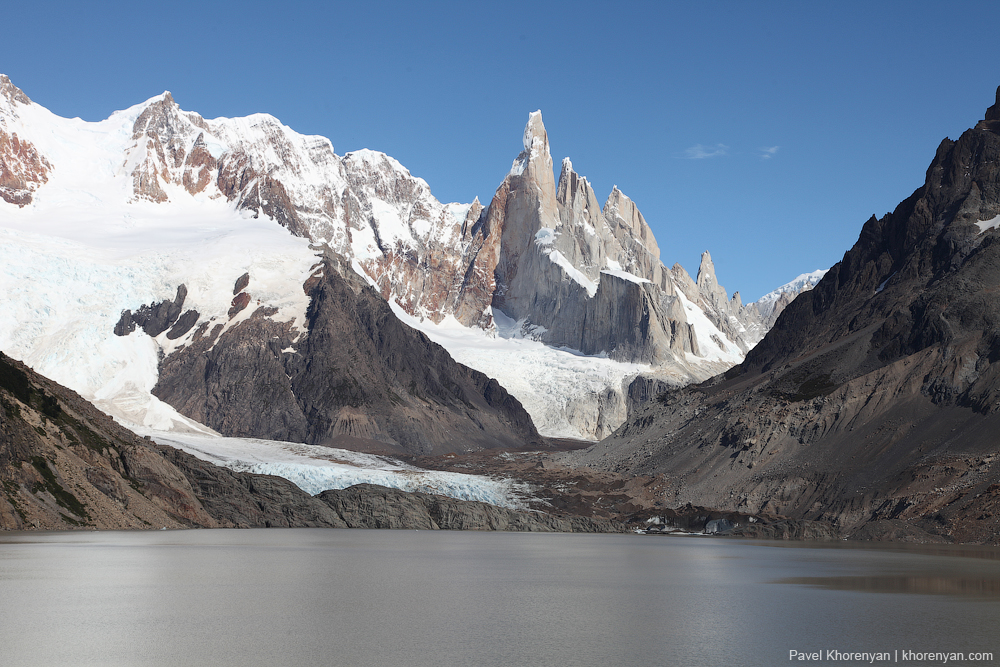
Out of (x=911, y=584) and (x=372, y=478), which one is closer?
(x=911, y=584)

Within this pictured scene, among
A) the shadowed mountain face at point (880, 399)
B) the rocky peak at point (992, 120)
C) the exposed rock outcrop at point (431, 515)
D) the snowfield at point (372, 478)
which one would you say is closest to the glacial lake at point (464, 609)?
the shadowed mountain face at point (880, 399)

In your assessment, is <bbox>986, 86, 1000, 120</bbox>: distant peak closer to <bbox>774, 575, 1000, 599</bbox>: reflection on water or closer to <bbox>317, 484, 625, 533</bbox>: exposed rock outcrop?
<bbox>317, 484, 625, 533</bbox>: exposed rock outcrop

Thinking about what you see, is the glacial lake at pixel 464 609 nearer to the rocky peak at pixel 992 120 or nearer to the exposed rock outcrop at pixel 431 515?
the exposed rock outcrop at pixel 431 515

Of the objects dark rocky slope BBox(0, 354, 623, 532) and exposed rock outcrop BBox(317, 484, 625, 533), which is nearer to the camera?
dark rocky slope BBox(0, 354, 623, 532)

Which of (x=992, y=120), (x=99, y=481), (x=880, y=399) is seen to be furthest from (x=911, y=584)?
(x=992, y=120)

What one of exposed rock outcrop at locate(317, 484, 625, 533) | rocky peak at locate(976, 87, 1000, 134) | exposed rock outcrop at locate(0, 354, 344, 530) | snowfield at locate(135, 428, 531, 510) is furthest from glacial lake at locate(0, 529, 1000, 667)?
rocky peak at locate(976, 87, 1000, 134)

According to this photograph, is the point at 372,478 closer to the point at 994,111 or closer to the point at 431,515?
the point at 431,515

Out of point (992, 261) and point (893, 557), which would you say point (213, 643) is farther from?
point (992, 261)
